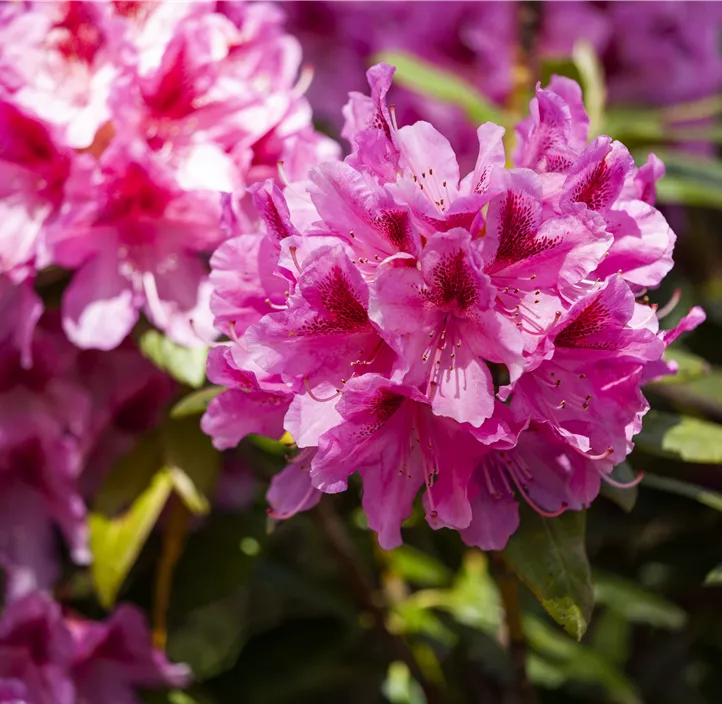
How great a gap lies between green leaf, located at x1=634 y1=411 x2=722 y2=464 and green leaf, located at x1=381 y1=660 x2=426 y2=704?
599 millimetres

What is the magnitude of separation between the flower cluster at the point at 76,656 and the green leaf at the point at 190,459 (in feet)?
0.49

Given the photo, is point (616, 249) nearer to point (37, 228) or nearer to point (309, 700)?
point (37, 228)

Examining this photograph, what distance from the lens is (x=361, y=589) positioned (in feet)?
3.76

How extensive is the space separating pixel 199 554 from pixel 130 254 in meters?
0.41

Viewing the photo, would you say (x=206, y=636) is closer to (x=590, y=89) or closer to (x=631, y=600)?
(x=631, y=600)

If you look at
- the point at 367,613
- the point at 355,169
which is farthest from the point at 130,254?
the point at 367,613

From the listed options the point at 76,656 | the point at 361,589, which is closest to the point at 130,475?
the point at 76,656

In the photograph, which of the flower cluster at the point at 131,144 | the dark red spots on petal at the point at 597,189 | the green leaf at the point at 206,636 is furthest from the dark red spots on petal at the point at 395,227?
the green leaf at the point at 206,636

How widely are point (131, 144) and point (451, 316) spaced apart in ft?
1.06

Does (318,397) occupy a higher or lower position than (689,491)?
higher

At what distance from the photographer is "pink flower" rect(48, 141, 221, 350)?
2.67ft

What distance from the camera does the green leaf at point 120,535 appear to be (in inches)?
37.9

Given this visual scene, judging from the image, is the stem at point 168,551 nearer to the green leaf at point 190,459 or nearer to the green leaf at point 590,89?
the green leaf at point 190,459

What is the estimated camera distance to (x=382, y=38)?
146 centimetres
